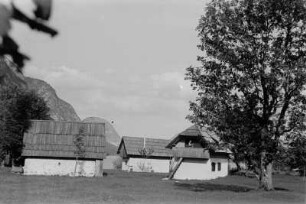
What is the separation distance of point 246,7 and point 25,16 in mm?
33447

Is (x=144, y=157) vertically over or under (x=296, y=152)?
over

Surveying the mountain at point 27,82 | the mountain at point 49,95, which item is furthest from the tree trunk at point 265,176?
the mountain at point 27,82

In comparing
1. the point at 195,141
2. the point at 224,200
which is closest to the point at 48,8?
the point at 224,200

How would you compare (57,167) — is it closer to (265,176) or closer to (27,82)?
(265,176)

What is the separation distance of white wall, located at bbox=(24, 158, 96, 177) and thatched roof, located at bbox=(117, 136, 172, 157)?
27299mm

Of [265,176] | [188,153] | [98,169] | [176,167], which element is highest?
[188,153]

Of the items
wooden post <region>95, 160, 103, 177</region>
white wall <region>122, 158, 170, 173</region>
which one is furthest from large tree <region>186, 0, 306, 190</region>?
white wall <region>122, 158, 170, 173</region>

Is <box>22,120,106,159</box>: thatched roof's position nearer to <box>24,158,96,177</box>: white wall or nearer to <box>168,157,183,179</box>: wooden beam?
<box>24,158,96,177</box>: white wall

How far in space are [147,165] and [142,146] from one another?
389 centimetres

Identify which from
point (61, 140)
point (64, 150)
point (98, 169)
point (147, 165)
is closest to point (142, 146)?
point (147, 165)

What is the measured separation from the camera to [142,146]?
80188 millimetres

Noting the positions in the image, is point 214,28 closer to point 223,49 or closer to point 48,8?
point 223,49

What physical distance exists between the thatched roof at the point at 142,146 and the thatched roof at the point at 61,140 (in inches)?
953

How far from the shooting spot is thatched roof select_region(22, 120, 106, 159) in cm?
5106
